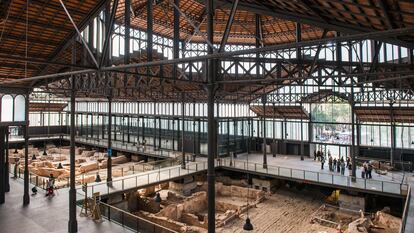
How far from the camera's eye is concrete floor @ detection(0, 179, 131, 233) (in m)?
13.2

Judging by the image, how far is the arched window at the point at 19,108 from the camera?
1675 cm

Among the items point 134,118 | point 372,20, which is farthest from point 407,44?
point 134,118

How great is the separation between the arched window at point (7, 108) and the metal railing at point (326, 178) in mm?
18256

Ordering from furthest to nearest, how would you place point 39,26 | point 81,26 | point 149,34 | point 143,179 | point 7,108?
1. point 143,179
2. point 7,108
3. point 149,34
4. point 81,26
5. point 39,26

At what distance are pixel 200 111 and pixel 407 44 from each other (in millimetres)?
28056

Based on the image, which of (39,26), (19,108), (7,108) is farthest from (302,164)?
(39,26)

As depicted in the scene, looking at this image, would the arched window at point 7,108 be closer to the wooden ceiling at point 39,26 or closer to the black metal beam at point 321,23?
the wooden ceiling at point 39,26

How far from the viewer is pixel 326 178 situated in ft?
77.9

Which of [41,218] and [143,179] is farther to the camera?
[143,179]

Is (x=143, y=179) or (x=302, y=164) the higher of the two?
(x=302, y=164)

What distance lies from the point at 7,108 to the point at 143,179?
10.4 m

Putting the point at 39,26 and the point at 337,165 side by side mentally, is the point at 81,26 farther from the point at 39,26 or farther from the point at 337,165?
the point at 337,165

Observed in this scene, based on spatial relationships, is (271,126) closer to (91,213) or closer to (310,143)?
(310,143)

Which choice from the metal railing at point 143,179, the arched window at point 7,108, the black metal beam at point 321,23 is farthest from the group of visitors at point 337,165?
the arched window at point 7,108
